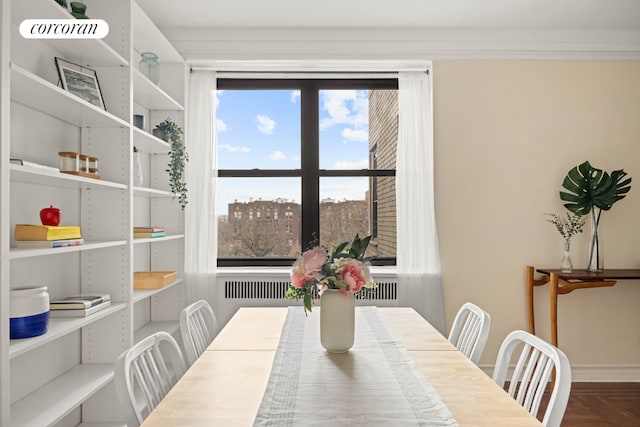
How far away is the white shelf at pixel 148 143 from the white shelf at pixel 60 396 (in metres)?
1.40

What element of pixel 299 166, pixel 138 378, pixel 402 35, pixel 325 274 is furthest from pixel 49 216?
pixel 402 35

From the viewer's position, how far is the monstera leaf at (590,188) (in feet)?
11.5

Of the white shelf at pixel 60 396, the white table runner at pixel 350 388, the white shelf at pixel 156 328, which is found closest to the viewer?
the white table runner at pixel 350 388

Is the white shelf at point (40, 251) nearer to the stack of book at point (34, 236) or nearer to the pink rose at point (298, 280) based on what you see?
the stack of book at point (34, 236)

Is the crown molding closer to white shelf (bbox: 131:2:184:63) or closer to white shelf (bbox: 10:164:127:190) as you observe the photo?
white shelf (bbox: 131:2:184:63)

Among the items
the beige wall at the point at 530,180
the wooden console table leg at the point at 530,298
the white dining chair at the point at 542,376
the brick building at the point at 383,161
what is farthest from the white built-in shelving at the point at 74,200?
the wooden console table leg at the point at 530,298

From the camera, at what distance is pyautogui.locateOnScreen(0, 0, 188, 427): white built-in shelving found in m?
1.81

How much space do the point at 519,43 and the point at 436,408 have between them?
3291mm

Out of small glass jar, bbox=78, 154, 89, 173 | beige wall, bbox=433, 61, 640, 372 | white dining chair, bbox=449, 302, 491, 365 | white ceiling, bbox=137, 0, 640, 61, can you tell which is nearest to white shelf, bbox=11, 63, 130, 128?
small glass jar, bbox=78, 154, 89, 173

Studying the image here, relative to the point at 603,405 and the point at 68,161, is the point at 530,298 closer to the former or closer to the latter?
the point at 603,405

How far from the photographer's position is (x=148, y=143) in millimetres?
3324

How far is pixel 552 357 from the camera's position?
1499 mm

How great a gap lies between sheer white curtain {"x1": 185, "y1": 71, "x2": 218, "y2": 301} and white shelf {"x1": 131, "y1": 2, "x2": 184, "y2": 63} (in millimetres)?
277

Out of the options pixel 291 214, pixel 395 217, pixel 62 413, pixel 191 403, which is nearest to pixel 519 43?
pixel 395 217
